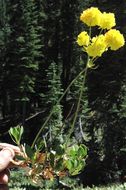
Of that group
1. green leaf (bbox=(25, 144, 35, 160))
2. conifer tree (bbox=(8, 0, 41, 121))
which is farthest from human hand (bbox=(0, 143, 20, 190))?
conifer tree (bbox=(8, 0, 41, 121))

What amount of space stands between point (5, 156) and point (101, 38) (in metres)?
0.53

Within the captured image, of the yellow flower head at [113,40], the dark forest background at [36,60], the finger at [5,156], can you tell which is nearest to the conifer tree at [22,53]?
the dark forest background at [36,60]

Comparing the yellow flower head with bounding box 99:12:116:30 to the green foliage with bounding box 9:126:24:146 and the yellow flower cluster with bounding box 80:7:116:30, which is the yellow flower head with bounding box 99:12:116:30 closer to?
the yellow flower cluster with bounding box 80:7:116:30

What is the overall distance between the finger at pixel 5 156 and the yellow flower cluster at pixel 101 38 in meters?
0.42

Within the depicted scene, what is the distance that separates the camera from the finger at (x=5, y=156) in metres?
1.62

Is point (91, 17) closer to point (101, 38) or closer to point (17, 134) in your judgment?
point (101, 38)

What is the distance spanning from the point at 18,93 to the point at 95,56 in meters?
40.9

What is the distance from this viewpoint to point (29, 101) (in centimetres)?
4466

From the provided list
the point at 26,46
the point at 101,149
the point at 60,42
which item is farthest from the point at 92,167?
the point at 60,42

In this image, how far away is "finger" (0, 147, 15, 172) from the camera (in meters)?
1.62

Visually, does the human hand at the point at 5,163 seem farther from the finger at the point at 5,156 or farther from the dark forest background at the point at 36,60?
the dark forest background at the point at 36,60

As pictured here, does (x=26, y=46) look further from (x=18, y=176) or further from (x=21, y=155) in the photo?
(x=21, y=155)

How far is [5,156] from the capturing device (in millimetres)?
1658

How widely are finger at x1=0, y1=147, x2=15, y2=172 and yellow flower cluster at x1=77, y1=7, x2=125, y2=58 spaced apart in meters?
0.42
